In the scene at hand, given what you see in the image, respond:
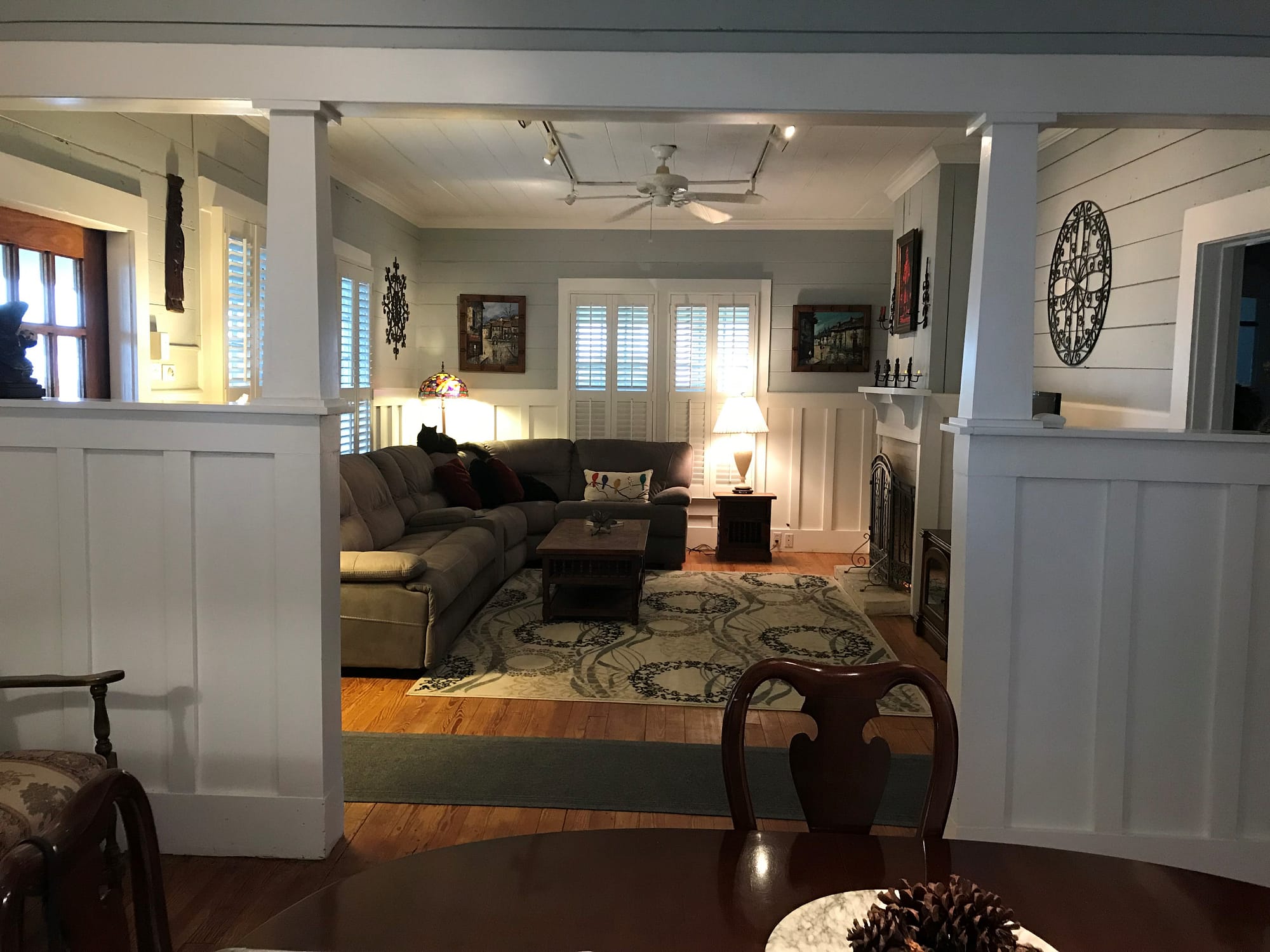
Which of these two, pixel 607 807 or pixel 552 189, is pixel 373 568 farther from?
pixel 552 189

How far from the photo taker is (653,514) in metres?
6.74

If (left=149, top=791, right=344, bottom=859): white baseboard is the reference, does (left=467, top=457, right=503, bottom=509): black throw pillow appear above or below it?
→ above

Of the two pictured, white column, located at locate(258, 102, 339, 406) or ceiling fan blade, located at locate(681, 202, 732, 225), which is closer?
white column, located at locate(258, 102, 339, 406)

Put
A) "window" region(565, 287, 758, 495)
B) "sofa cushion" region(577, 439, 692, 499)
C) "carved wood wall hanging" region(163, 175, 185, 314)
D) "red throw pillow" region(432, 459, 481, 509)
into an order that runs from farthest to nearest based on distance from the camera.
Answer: "window" region(565, 287, 758, 495) < "sofa cushion" region(577, 439, 692, 499) < "red throw pillow" region(432, 459, 481, 509) < "carved wood wall hanging" region(163, 175, 185, 314)

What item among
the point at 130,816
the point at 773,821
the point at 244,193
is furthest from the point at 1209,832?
the point at 244,193

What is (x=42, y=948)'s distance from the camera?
3.02ft

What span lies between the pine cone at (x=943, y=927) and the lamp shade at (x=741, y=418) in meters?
6.36

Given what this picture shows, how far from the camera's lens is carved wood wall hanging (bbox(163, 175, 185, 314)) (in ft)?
12.8

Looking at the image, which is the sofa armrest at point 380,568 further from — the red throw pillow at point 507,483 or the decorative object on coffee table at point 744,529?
the decorative object on coffee table at point 744,529

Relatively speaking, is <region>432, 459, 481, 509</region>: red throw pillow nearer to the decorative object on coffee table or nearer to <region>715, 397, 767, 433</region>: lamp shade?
the decorative object on coffee table

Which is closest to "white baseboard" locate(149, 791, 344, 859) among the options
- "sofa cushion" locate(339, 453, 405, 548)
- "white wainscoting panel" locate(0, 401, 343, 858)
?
"white wainscoting panel" locate(0, 401, 343, 858)

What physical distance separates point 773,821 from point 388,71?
2.48 metres

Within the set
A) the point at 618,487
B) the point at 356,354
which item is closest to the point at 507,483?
the point at 618,487

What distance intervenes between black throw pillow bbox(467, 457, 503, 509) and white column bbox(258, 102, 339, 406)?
14.0 ft
